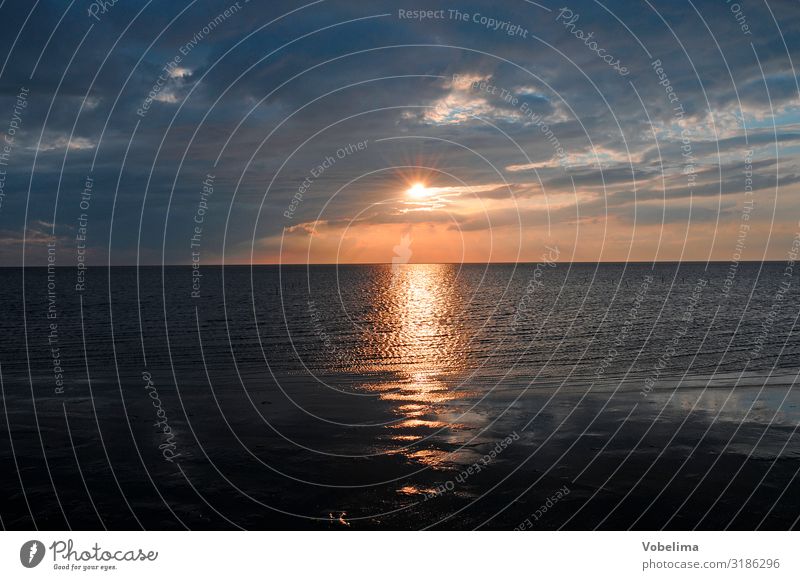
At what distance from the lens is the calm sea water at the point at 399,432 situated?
17.9m

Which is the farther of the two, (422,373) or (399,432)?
(422,373)

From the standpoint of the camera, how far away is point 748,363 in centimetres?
4428

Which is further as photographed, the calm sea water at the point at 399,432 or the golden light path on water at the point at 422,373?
the golden light path on water at the point at 422,373

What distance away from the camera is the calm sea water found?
17.9 m

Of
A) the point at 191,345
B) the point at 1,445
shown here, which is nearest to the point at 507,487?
the point at 1,445

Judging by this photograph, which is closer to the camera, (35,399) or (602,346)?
(35,399)

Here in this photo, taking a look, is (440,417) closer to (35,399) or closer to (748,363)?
(35,399)

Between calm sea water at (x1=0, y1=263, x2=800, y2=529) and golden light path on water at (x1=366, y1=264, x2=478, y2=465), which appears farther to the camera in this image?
golden light path on water at (x1=366, y1=264, x2=478, y2=465)

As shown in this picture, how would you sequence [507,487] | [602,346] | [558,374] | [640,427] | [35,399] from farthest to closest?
[602,346], [558,374], [35,399], [640,427], [507,487]

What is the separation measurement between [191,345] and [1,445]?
31051mm

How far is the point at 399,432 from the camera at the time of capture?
26.2 m

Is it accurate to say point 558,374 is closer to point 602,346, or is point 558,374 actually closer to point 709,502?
point 602,346
